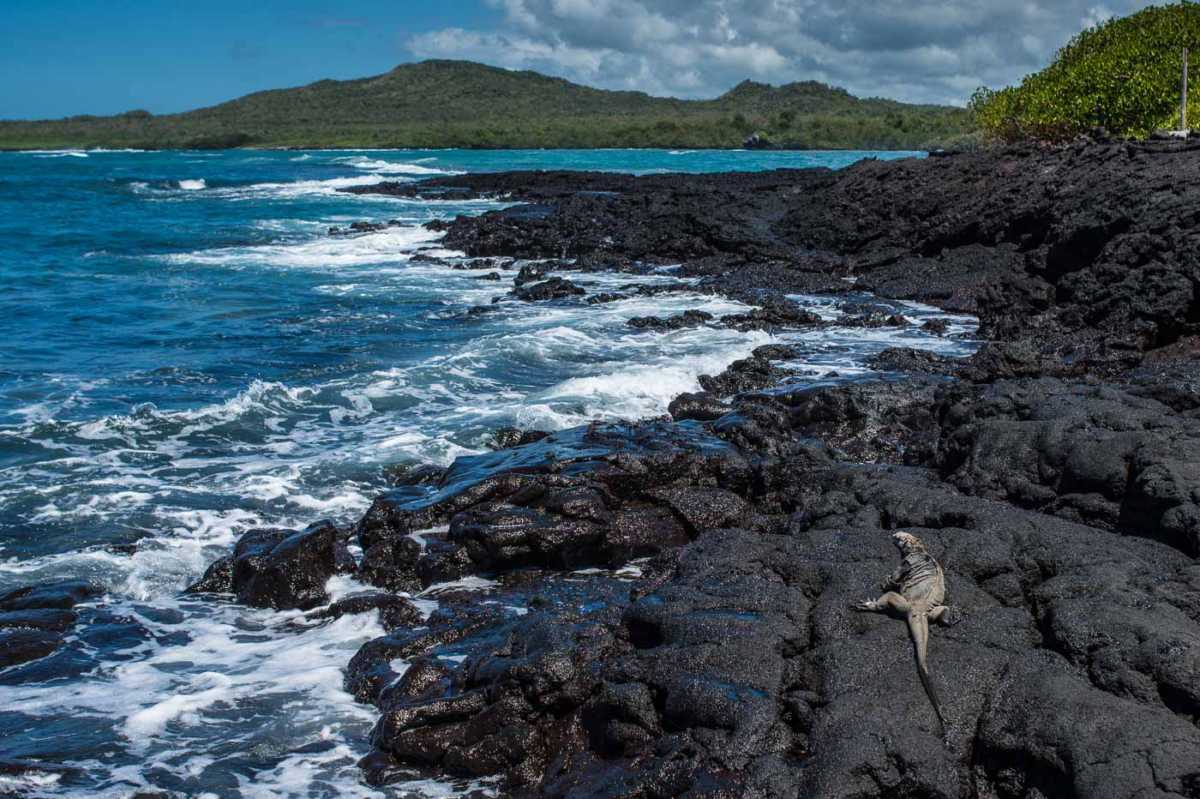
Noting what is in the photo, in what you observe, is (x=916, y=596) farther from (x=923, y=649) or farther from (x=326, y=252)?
(x=326, y=252)

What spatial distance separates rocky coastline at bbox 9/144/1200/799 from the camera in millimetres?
5477

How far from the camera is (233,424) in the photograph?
586 inches

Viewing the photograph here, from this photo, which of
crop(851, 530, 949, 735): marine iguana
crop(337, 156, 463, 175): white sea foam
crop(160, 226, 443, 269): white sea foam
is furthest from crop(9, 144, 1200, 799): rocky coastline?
crop(337, 156, 463, 175): white sea foam

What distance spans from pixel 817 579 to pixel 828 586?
0.45 ft

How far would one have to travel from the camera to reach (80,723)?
733 centimetres

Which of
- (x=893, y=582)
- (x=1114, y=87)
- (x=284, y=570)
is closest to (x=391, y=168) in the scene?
(x=1114, y=87)

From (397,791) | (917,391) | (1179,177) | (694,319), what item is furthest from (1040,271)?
(397,791)

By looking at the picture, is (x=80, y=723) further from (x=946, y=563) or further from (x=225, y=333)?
(x=225, y=333)

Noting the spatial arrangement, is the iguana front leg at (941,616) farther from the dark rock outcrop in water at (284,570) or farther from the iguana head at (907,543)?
the dark rock outcrop in water at (284,570)

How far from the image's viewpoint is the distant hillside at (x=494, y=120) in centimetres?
11988

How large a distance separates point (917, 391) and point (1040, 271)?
917 centimetres

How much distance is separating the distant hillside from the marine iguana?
8569 cm

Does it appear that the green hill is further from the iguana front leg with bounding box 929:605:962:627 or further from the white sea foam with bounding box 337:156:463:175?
the white sea foam with bounding box 337:156:463:175

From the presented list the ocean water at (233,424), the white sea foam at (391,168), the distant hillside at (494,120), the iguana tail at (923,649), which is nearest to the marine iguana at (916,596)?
the iguana tail at (923,649)
